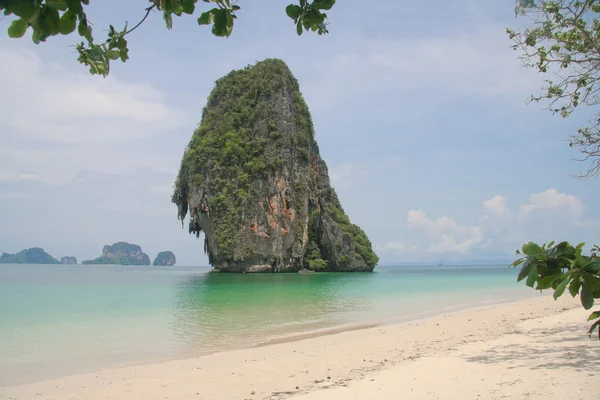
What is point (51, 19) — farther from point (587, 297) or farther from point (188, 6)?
point (587, 297)

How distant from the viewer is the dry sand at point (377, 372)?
4016 millimetres

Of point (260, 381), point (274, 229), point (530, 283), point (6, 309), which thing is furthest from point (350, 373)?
point (274, 229)

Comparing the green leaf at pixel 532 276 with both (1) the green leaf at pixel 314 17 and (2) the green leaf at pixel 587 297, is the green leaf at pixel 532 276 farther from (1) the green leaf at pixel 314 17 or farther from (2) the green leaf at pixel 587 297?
(1) the green leaf at pixel 314 17

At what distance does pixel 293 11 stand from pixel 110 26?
823 millimetres

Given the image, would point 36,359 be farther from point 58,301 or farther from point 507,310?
point 507,310

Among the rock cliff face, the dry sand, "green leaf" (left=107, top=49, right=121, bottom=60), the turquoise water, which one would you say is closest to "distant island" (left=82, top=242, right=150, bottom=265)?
the rock cliff face

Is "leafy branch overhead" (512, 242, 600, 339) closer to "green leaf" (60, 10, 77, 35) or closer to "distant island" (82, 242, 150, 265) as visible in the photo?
"green leaf" (60, 10, 77, 35)

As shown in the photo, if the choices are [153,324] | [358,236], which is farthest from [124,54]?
[358,236]

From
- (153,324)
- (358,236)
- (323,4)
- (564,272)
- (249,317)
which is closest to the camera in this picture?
(323,4)

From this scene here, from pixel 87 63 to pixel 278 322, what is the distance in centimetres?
897

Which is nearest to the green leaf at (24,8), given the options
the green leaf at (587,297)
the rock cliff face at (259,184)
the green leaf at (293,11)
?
the green leaf at (293,11)

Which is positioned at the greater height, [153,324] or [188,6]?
[188,6]

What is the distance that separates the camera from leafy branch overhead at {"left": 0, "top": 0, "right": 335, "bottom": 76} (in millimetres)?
1030

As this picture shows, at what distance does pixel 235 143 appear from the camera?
40344 mm
